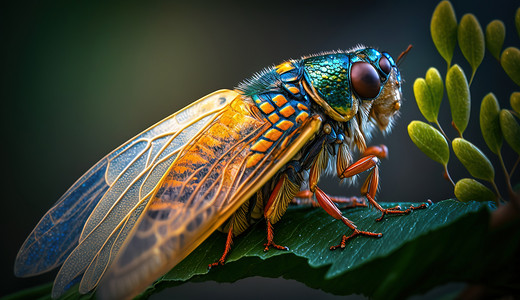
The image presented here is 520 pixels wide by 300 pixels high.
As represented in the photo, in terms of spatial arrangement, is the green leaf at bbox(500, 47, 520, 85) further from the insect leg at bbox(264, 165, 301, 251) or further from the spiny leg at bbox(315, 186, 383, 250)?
the insect leg at bbox(264, 165, 301, 251)

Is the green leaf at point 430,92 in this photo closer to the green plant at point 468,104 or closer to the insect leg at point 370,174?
the green plant at point 468,104

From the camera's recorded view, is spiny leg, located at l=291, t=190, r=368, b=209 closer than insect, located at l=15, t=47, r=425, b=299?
No

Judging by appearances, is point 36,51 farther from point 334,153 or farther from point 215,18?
point 334,153

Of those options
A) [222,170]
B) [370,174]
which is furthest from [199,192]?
[370,174]

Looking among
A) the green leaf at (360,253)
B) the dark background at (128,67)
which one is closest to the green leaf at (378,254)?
the green leaf at (360,253)

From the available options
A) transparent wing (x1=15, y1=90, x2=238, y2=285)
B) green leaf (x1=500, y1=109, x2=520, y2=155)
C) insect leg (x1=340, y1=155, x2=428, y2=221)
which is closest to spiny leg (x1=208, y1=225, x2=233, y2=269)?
transparent wing (x1=15, y1=90, x2=238, y2=285)

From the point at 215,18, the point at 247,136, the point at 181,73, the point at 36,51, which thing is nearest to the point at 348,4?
the point at 215,18
